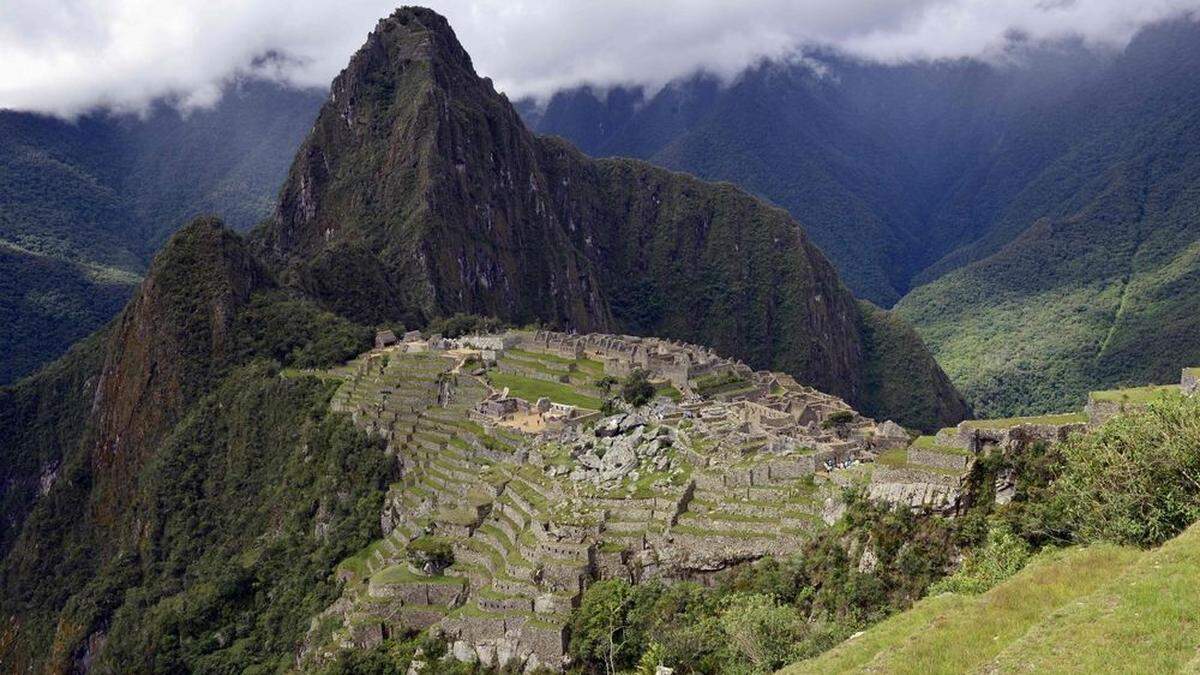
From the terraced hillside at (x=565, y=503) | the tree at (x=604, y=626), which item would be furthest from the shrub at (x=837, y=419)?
the tree at (x=604, y=626)

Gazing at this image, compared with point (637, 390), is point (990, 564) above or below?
below

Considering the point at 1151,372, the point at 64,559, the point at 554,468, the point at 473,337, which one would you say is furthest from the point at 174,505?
the point at 1151,372

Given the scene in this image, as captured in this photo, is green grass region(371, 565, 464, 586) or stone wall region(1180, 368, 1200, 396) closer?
stone wall region(1180, 368, 1200, 396)

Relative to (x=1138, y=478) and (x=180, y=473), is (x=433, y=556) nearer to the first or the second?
(x=1138, y=478)

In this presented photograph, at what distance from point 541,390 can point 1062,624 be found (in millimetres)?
52877

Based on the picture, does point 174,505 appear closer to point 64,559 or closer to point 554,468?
point 64,559

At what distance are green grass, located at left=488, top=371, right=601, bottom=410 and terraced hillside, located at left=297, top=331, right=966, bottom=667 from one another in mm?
2020

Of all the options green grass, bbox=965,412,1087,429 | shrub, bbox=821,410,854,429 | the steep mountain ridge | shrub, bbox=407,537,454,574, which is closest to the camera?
green grass, bbox=965,412,1087,429

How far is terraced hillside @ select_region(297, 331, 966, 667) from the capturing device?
121 feet

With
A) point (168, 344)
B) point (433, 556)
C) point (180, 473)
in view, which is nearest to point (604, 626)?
point (433, 556)

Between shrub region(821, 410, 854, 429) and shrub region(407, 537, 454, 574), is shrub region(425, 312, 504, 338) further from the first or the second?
shrub region(407, 537, 454, 574)

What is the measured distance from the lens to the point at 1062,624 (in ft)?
62.4

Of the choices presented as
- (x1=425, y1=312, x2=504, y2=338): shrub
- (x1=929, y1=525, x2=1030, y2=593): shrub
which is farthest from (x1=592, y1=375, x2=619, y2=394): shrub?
(x1=929, y1=525, x2=1030, y2=593): shrub

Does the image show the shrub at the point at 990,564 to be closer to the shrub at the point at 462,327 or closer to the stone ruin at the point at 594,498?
the stone ruin at the point at 594,498
